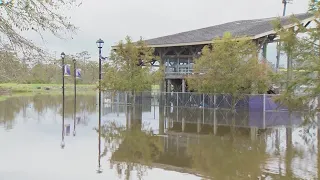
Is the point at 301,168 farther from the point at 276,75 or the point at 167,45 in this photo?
the point at 167,45

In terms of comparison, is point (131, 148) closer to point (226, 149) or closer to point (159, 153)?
point (159, 153)

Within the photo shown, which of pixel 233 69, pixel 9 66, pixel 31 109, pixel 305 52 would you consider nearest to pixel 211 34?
pixel 233 69

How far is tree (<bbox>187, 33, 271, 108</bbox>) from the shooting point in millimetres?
26656

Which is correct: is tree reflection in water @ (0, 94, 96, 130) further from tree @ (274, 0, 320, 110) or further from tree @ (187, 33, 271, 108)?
tree @ (274, 0, 320, 110)

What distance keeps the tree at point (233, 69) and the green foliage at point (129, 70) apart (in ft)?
18.1

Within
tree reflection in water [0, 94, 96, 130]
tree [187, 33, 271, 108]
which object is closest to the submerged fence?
tree [187, 33, 271, 108]

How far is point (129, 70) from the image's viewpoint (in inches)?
1272

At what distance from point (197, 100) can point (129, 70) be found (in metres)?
6.09

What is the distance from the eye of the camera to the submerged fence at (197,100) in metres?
29.2

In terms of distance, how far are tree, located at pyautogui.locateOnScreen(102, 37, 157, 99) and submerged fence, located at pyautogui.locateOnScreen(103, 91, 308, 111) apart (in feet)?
8.02

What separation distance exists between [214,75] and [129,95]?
1106cm

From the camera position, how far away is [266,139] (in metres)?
14.6

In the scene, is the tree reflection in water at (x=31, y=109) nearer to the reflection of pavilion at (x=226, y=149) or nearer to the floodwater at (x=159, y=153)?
the floodwater at (x=159, y=153)

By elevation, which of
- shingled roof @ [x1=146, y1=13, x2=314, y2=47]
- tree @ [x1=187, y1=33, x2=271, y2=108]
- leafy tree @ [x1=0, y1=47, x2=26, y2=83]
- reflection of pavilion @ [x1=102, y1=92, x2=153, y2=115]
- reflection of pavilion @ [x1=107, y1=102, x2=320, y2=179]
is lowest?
reflection of pavilion @ [x1=107, y1=102, x2=320, y2=179]
